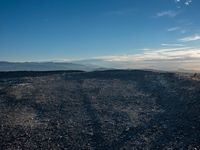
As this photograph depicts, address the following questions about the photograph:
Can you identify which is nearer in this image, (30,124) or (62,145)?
(62,145)

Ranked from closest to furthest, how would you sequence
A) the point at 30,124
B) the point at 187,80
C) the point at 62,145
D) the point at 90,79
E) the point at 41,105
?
the point at 62,145 → the point at 30,124 → the point at 41,105 → the point at 187,80 → the point at 90,79

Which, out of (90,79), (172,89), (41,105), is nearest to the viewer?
(41,105)

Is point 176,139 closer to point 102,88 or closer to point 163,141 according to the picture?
point 163,141

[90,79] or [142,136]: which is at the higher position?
[90,79]

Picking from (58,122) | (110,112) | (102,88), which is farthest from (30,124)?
(102,88)

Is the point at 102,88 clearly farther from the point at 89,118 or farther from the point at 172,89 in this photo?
the point at 89,118

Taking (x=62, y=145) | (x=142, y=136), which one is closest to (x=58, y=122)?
(x=62, y=145)
